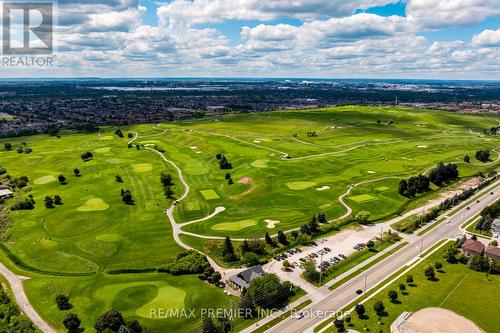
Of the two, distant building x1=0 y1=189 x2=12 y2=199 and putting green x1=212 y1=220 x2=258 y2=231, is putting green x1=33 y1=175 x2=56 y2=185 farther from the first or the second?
putting green x1=212 y1=220 x2=258 y2=231

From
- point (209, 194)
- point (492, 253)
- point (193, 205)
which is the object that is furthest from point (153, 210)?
point (492, 253)

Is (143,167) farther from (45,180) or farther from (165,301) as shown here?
(165,301)

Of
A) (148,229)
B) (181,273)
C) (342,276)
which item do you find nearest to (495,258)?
(342,276)

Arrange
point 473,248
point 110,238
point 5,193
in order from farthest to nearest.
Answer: point 5,193, point 110,238, point 473,248

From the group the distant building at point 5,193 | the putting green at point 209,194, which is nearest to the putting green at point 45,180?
the distant building at point 5,193

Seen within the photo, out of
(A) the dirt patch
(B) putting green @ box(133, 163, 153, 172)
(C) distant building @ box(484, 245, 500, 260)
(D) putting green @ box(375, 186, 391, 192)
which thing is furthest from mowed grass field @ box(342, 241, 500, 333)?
(B) putting green @ box(133, 163, 153, 172)
